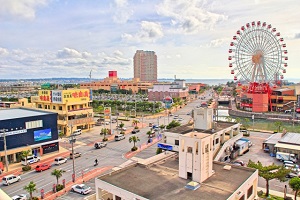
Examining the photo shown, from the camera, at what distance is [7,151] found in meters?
Result: 31.9

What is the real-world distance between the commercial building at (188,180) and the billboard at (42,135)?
800 inches

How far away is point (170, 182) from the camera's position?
1822 cm

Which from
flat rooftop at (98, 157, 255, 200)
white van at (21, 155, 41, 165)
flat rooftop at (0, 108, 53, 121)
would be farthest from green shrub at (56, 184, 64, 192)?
flat rooftop at (0, 108, 53, 121)

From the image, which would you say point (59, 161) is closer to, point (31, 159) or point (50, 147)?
point (31, 159)

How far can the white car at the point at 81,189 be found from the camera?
23578 millimetres

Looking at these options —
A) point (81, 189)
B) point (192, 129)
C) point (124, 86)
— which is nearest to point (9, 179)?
point (81, 189)

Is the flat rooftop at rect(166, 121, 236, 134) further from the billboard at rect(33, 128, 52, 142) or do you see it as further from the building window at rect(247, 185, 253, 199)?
the billboard at rect(33, 128, 52, 142)

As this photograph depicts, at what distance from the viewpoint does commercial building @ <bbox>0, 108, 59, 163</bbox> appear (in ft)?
106

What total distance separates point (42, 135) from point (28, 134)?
203 cm

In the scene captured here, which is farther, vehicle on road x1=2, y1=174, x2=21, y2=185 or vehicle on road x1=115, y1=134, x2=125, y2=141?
vehicle on road x1=115, y1=134, x2=125, y2=141

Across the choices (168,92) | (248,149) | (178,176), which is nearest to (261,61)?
(248,149)

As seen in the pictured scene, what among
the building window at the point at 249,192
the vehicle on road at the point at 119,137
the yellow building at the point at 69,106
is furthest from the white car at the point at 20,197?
the yellow building at the point at 69,106

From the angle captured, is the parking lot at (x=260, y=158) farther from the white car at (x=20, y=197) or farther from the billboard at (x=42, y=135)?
the billboard at (x=42, y=135)

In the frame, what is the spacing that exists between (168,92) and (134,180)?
10097 cm
